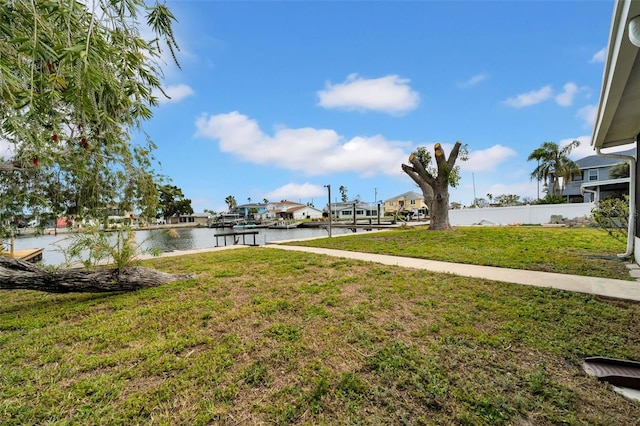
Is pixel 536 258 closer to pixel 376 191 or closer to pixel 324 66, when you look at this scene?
pixel 324 66

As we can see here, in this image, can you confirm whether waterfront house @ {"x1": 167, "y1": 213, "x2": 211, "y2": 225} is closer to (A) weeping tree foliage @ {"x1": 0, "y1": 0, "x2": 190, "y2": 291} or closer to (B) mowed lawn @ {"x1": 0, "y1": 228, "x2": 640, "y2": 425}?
(A) weeping tree foliage @ {"x1": 0, "y1": 0, "x2": 190, "y2": 291}

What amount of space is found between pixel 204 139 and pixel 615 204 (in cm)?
1204

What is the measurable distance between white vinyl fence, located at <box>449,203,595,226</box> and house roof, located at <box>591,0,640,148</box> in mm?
15910

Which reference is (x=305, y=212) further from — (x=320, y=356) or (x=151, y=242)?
(x=320, y=356)

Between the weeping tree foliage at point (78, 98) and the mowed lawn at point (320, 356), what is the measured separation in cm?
184

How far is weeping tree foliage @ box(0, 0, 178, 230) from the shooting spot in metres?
1.43

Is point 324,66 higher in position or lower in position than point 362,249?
higher

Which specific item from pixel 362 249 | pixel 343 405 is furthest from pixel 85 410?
pixel 362 249

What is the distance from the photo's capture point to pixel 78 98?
4.69ft

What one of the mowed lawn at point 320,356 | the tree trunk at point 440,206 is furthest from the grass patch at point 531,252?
the tree trunk at point 440,206

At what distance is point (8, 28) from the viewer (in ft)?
4.59

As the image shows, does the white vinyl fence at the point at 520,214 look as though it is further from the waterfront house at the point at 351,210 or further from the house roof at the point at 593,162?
the waterfront house at the point at 351,210

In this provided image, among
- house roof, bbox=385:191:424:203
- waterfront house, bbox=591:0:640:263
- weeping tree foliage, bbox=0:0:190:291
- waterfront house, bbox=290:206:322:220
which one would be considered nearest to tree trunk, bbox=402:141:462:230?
waterfront house, bbox=591:0:640:263

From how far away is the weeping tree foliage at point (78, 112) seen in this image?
4.77ft
